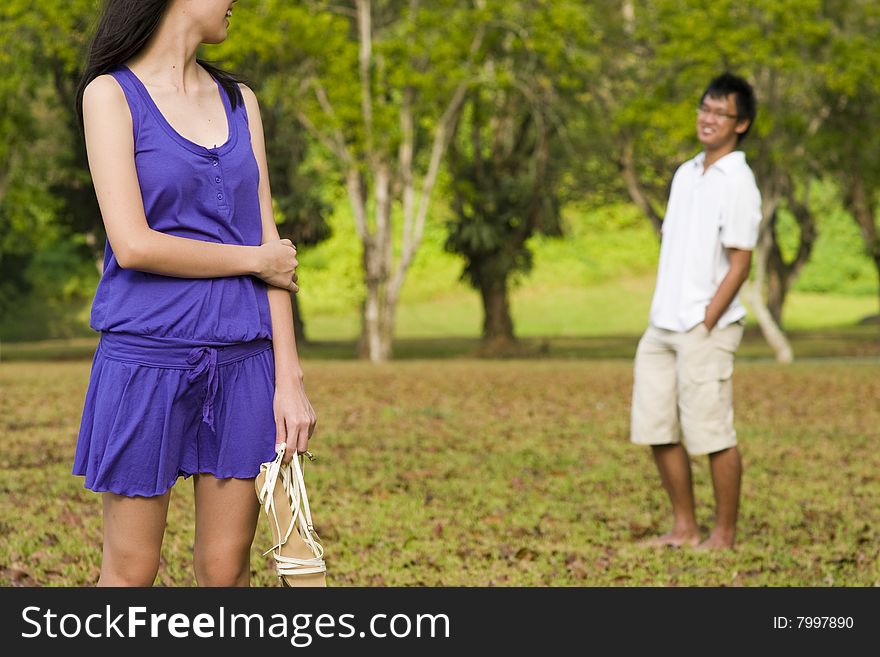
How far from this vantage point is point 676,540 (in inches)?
265

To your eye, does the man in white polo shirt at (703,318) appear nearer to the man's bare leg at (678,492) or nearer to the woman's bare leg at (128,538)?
the man's bare leg at (678,492)

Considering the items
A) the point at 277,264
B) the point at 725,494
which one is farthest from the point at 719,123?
the point at 277,264

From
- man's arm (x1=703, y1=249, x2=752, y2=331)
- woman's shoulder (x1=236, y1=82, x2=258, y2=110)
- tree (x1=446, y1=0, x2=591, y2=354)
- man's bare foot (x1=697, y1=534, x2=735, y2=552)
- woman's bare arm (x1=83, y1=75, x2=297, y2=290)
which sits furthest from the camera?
tree (x1=446, y1=0, x2=591, y2=354)

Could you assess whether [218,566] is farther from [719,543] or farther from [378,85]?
[378,85]

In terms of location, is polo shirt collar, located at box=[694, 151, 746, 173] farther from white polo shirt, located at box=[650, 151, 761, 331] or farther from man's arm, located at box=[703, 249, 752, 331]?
man's arm, located at box=[703, 249, 752, 331]

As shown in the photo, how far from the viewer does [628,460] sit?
10250 millimetres

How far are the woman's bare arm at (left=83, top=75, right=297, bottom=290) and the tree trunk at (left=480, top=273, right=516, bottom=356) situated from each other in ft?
99.5

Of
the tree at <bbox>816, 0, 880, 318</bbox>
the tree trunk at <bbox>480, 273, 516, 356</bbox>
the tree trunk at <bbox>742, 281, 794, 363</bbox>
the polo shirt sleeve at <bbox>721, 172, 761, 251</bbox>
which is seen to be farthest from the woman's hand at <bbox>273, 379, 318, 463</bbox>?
the tree trunk at <bbox>480, 273, 516, 356</bbox>

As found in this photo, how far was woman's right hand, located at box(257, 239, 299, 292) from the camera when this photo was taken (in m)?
2.94

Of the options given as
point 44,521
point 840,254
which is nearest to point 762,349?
point 44,521

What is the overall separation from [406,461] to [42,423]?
431 centimetres
